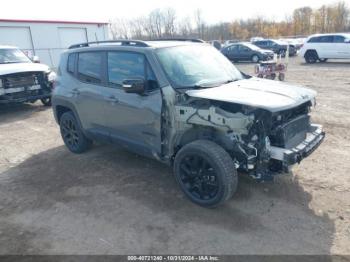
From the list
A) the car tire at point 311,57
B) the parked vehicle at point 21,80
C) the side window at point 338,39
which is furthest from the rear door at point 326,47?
the parked vehicle at point 21,80

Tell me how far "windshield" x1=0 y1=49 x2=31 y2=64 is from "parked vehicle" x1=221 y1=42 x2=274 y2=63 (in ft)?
55.8

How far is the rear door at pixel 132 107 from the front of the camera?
14.1ft

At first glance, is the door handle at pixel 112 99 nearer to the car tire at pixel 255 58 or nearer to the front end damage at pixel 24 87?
the front end damage at pixel 24 87

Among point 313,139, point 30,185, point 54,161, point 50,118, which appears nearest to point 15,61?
point 50,118

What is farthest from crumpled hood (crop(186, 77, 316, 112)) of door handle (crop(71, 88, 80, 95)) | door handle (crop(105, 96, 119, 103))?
door handle (crop(71, 88, 80, 95))

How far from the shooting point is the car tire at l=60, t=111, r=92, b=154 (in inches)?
234

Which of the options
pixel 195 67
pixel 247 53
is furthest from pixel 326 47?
pixel 195 67

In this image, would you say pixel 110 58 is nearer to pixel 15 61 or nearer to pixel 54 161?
pixel 54 161

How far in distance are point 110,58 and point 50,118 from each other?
494 centimetres

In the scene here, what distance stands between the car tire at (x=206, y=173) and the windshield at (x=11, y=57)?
8.38m

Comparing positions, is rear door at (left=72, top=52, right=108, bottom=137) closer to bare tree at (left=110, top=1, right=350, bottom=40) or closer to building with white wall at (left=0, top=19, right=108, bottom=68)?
building with white wall at (left=0, top=19, right=108, bottom=68)

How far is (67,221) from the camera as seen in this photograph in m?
3.97

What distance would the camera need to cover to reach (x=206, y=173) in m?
3.97

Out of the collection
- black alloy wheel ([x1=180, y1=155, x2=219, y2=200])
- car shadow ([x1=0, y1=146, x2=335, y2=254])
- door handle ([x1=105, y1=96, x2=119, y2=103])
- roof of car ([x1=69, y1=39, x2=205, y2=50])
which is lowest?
car shadow ([x1=0, y1=146, x2=335, y2=254])
